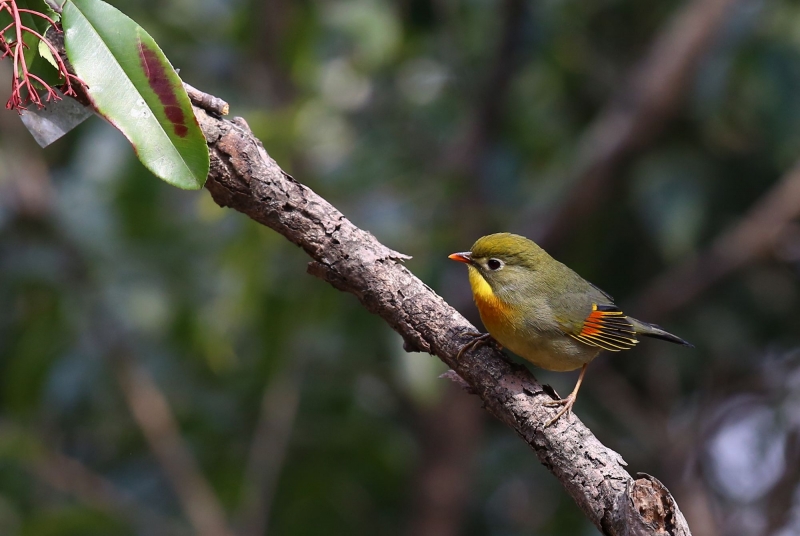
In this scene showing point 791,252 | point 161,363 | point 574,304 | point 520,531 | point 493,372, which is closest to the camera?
point 493,372

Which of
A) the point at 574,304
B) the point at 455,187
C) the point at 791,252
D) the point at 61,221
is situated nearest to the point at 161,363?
the point at 61,221

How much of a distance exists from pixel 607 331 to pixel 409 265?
1.85 metres

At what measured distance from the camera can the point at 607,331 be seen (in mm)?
3354

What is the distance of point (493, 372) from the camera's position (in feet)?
8.23

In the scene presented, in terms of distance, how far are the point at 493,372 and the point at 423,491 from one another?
3.70 metres

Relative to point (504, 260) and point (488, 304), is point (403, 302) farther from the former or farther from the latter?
point (504, 260)

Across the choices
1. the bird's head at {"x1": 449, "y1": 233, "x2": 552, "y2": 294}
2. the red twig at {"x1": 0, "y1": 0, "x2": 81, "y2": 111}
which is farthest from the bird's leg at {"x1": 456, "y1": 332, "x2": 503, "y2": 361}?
the red twig at {"x1": 0, "y1": 0, "x2": 81, "y2": 111}

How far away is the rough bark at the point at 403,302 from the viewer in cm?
233

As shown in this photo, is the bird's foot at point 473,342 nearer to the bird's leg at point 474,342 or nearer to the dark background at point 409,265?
the bird's leg at point 474,342

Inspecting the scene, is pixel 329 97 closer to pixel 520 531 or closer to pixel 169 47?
pixel 169 47

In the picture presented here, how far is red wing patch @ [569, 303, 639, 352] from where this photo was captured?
10.8 feet

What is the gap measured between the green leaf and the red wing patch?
66.2 inches

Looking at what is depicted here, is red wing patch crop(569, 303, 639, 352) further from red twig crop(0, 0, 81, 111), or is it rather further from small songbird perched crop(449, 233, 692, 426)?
red twig crop(0, 0, 81, 111)

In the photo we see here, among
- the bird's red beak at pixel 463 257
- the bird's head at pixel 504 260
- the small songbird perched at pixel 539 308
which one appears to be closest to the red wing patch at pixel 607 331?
the small songbird perched at pixel 539 308
